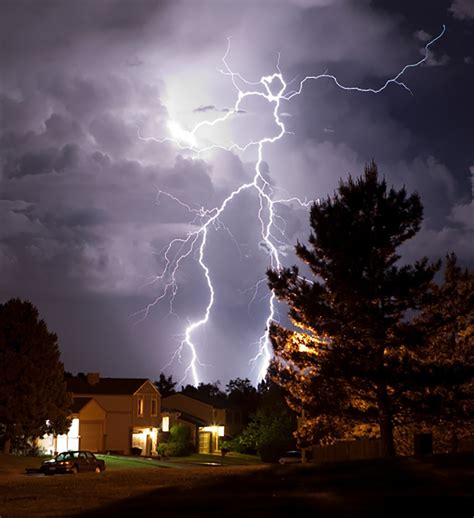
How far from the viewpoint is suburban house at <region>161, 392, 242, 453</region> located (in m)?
68.9

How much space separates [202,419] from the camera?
7444 centimetres

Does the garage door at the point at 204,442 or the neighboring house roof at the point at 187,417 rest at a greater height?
the neighboring house roof at the point at 187,417

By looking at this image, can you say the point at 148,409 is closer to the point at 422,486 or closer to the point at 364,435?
the point at 364,435

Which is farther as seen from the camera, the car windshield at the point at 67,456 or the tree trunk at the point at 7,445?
the tree trunk at the point at 7,445

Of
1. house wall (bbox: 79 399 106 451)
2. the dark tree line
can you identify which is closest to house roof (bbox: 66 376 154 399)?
house wall (bbox: 79 399 106 451)

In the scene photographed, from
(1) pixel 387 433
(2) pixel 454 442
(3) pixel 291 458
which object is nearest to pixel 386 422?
(1) pixel 387 433

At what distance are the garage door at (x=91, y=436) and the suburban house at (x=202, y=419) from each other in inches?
384

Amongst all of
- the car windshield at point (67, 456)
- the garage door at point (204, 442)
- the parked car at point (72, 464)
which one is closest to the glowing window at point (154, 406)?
the garage door at point (204, 442)

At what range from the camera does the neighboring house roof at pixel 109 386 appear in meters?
60.6

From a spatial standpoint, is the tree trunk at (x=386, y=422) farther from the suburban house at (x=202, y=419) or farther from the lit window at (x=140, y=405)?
the suburban house at (x=202, y=419)

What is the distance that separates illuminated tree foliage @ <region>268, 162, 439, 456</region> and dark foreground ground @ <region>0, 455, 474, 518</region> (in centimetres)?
826

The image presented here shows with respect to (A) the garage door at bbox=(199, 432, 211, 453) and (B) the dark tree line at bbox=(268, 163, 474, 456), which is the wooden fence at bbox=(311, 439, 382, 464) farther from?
(A) the garage door at bbox=(199, 432, 211, 453)

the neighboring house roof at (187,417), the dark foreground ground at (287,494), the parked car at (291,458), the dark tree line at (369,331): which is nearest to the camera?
the dark foreground ground at (287,494)

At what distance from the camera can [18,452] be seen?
44.2 m
